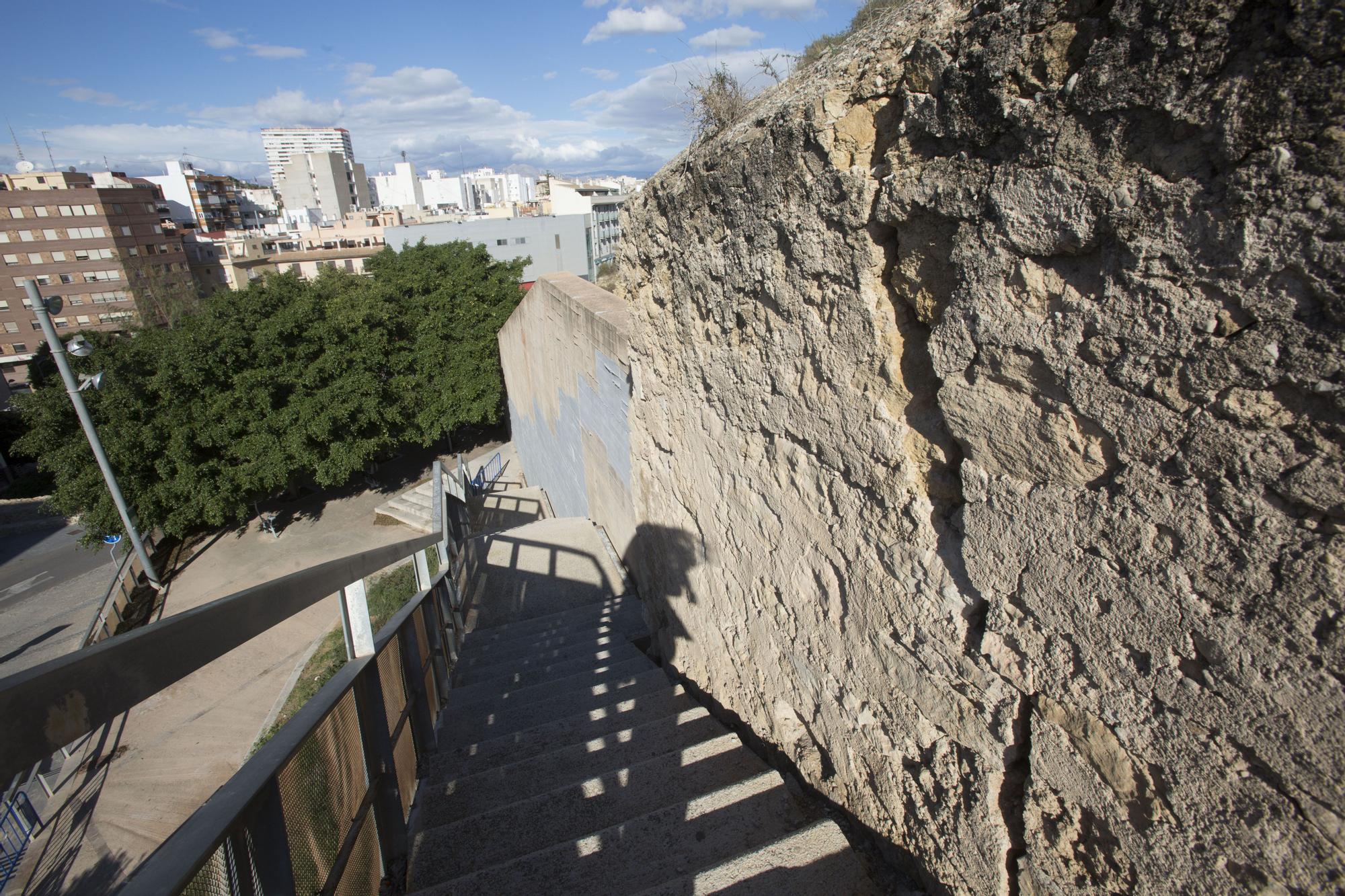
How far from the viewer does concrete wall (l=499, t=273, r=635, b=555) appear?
6.50 m

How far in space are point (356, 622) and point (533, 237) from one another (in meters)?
35.2

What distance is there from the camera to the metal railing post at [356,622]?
235cm

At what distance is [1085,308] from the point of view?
1529mm

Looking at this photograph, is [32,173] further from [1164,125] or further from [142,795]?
[1164,125]

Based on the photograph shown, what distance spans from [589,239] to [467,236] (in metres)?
6.98

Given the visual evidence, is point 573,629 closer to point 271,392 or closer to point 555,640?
point 555,640

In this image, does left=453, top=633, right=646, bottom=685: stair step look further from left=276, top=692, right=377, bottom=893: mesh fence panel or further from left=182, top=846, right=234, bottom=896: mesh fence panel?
left=182, top=846, right=234, bottom=896: mesh fence panel

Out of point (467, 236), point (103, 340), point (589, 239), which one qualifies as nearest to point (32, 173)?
point (467, 236)

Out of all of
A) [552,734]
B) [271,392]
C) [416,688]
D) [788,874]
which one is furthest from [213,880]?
[271,392]

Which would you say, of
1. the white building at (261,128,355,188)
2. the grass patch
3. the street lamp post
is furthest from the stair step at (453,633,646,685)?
the white building at (261,128,355,188)

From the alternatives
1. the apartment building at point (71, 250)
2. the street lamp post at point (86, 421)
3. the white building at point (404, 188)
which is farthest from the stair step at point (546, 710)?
the white building at point (404, 188)

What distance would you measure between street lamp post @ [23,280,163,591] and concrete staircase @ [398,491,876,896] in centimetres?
1043

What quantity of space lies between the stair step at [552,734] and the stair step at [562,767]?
0.09 m

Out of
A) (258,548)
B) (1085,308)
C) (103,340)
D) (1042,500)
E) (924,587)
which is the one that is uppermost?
(1085,308)
